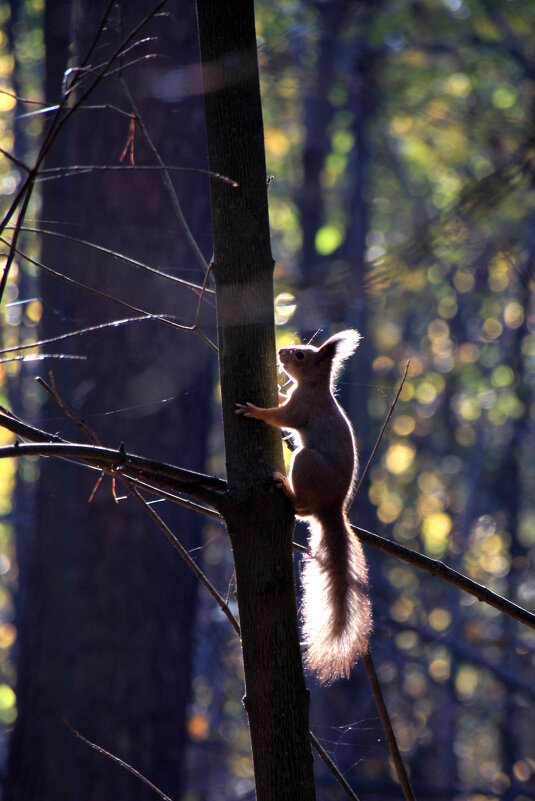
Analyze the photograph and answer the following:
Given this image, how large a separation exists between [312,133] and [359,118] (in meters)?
0.90

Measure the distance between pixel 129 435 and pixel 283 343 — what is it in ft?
9.96

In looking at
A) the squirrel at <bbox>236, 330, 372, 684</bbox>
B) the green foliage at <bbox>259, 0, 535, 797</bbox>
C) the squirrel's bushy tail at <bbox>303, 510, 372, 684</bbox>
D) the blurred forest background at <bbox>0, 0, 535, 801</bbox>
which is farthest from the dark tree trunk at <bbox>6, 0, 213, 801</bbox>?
the squirrel's bushy tail at <bbox>303, 510, 372, 684</bbox>

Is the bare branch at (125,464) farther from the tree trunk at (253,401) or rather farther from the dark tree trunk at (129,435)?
the dark tree trunk at (129,435)

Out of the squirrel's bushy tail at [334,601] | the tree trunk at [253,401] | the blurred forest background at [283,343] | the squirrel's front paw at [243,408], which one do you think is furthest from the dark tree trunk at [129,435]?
the squirrel's front paw at [243,408]

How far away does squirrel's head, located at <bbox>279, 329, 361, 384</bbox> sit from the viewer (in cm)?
343

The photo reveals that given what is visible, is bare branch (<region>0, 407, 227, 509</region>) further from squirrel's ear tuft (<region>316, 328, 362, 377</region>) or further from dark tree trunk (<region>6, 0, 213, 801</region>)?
dark tree trunk (<region>6, 0, 213, 801</region>)

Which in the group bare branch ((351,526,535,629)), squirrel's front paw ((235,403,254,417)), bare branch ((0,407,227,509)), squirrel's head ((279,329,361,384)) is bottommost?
bare branch ((351,526,535,629))

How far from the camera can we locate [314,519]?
284 centimetres

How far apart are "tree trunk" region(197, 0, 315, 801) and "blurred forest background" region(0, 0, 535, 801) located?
1.21 ft

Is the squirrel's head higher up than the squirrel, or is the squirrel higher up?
the squirrel's head

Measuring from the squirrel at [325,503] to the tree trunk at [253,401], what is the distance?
73 mm

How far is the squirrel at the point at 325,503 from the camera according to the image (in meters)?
2.26

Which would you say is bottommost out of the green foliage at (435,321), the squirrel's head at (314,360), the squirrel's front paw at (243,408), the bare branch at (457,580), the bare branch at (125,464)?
the bare branch at (457,580)

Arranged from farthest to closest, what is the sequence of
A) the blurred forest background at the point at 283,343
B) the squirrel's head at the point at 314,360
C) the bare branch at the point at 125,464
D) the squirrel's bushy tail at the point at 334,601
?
the blurred forest background at the point at 283,343 < the squirrel's head at the point at 314,360 < the squirrel's bushy tail at the point at 334,601 < the bare branch at the point at 125,464
